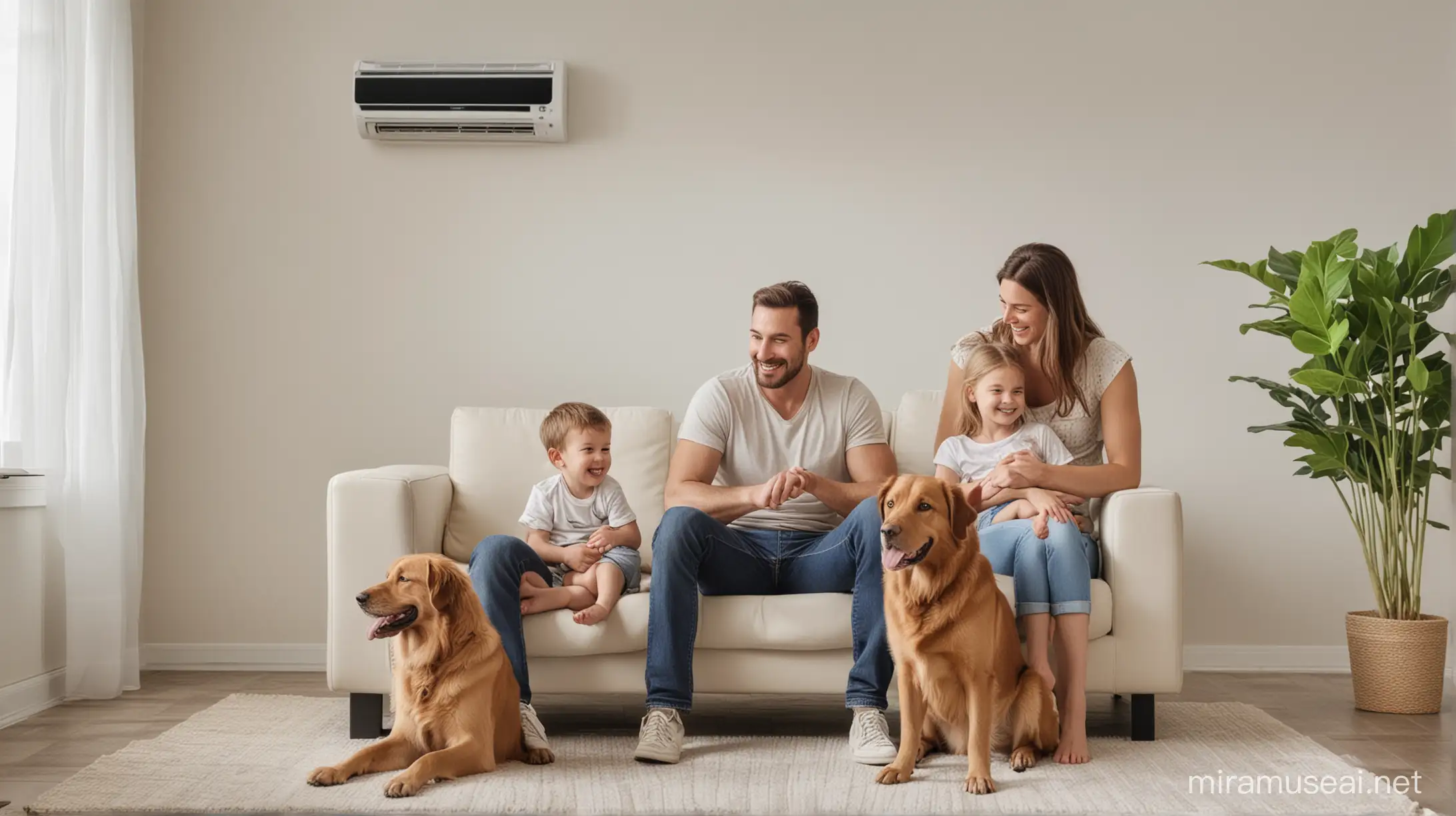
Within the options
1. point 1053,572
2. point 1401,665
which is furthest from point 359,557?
point 1401,665

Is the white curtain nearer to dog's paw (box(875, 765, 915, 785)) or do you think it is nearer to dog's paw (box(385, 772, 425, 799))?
dog's paw (box(385, 772, 425, 799))

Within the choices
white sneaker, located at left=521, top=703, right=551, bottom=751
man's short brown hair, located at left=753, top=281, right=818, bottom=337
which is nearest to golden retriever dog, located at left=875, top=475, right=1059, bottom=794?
man's short brown hair, located at left=753, top=281, right=818, bottom=337

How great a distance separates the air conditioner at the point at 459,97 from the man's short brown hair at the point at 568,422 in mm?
1280

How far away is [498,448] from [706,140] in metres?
1.29

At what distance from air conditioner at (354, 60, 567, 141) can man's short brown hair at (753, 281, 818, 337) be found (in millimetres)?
1282

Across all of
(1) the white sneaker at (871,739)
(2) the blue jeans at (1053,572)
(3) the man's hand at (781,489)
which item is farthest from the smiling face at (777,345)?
(1) the white sneaker at (871,739)

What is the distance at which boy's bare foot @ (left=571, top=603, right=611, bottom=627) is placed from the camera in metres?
2.56

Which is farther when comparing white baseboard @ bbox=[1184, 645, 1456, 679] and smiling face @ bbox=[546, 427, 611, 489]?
white baseboard @ bbox=[1184, 645, 1456, 679]

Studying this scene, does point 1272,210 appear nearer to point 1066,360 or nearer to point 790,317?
point 1066,360

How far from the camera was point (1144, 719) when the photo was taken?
2.68 meters

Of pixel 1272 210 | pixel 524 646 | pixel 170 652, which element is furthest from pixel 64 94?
pixel 1272 210

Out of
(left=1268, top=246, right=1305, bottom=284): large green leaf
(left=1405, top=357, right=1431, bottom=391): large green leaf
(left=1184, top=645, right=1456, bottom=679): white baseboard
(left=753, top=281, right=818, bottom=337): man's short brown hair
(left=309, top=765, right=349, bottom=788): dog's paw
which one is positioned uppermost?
(left=1268, top=246, right=1305, bottom=284): large green leaf

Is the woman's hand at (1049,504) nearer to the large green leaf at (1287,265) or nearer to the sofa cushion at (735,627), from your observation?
the sofa cushion at (735,627)

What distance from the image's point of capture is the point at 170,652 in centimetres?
372
